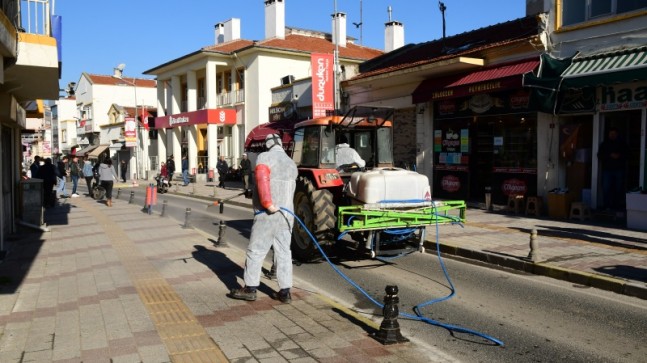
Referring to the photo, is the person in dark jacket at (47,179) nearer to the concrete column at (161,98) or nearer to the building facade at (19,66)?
the building facade at (19,66)

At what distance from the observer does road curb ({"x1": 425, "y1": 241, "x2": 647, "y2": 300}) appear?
677cm

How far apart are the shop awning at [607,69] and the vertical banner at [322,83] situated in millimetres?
10993

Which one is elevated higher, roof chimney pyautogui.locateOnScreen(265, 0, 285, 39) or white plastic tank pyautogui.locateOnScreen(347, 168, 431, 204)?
roof chimney pyautogui.locateOnScreen(265, 0, 285, 39)

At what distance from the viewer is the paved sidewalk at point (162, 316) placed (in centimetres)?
457

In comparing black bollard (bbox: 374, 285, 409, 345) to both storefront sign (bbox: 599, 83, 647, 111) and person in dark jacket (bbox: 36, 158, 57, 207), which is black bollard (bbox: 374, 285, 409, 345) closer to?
storefront sign (bbox: 599, 83, 647, 111)

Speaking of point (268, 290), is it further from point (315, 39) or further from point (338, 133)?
point (315, 39)

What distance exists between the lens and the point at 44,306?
6039mm

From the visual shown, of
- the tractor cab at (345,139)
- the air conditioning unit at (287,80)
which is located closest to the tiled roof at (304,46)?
the air conditioning unit at (287,80)

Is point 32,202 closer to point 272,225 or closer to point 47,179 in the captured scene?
point 47,179

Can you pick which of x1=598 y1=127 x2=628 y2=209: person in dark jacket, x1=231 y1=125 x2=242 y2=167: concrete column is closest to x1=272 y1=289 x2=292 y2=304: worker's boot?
x1=598 y1=127 x2=628 y2=209: person in dark jacket

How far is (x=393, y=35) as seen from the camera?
34250 millimetres

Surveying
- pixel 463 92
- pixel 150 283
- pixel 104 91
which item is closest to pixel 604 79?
pixel 463 92

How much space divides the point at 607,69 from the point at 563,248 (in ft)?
15.3

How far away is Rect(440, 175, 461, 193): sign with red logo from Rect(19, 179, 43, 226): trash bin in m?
11.5
